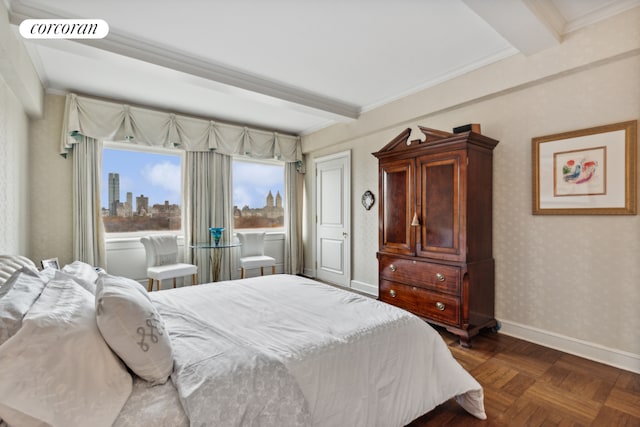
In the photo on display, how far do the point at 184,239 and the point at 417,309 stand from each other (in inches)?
136

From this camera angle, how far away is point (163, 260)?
165 inches

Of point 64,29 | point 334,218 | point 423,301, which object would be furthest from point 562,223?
point 64,29

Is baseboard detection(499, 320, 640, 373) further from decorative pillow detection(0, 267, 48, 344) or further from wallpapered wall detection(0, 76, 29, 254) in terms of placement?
wallpapered wall detection(0, 76, 29, 254)

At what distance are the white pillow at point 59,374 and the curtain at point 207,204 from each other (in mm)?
3673

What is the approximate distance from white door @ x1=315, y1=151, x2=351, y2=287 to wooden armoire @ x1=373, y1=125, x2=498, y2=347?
4.94 ft

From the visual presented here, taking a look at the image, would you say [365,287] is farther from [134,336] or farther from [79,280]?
[134,336]

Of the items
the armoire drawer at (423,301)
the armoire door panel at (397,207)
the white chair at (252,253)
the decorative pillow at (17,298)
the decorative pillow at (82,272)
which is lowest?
the armoire drawer at (423,301)

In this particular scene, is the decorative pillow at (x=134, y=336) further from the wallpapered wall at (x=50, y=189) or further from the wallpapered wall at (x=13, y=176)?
the wallpapered wall at (x=50, y=189)

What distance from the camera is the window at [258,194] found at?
5.36 meters

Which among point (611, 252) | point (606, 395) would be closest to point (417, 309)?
point (606, 395)

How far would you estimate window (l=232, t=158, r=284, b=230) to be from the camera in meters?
5.36

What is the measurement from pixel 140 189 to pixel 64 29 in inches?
94.8

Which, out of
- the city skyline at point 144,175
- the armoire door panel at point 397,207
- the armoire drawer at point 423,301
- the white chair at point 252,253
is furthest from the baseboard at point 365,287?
the city skyline at point 144,175

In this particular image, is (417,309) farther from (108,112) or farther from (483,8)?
(108,112)
